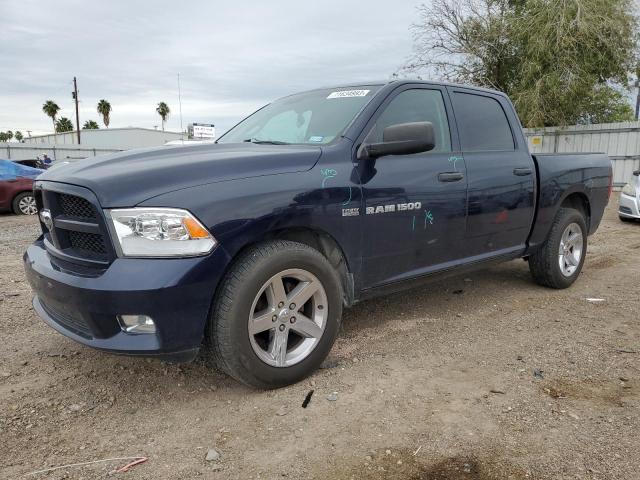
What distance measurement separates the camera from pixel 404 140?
3.10 meters

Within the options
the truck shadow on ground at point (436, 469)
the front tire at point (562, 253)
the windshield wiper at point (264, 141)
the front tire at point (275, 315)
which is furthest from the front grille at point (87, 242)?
the front tire at point (562, 253)

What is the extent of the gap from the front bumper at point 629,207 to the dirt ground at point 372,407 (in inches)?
249

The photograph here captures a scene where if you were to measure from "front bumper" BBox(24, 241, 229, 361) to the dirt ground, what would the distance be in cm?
47

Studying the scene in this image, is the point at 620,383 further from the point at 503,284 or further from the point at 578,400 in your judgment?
the point at 503,284

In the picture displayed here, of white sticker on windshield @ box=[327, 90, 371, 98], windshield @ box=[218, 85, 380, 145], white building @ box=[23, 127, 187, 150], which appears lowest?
windshield @ box=[218, 85, 380, 145]

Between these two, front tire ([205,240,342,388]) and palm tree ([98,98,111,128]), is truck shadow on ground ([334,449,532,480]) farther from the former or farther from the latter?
palm tree ([98,98,111,128])

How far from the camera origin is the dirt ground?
2.33 meters

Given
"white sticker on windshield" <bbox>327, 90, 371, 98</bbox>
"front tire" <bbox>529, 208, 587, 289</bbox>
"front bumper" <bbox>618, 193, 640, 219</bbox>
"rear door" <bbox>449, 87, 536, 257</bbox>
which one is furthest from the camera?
"front bumper" <bbox>618, 193, 640, 219</bbox>

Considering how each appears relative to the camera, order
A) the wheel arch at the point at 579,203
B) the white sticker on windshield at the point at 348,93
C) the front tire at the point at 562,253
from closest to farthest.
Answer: the white sticker on windshield at the point at 348,93, the front tire at the point at 562,253, the wheel arch at the point at 579,203

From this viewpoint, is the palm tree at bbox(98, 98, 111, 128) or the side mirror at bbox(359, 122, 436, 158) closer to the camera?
the side mirror at bbox(359, 122, 436, 158)

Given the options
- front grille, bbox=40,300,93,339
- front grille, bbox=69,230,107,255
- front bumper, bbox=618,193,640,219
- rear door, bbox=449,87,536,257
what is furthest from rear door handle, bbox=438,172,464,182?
front bumper, bbox=618,193,640,219

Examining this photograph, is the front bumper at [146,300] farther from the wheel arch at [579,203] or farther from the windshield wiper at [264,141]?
the wheel arch at [579,203]

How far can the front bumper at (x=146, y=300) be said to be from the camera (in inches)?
96.0

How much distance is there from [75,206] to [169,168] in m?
0.56
